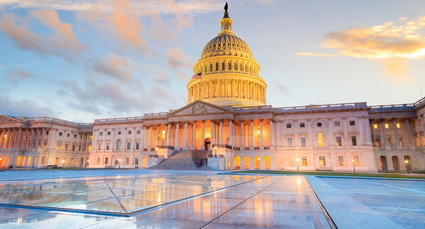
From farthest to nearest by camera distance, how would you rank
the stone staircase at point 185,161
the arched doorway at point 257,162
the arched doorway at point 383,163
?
the arched doorway at point 257,162, the arched doorway at point 383,163, the stone staircase at point 185,161

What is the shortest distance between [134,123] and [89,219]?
8085cm

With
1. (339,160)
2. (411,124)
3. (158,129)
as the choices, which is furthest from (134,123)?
(411,124)

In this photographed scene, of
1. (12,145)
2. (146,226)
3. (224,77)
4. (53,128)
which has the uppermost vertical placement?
(224,77)

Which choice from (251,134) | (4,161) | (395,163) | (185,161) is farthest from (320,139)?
(4,161)

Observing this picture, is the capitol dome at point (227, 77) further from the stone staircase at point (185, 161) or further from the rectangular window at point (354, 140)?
the rectangular window at point (354, 140)

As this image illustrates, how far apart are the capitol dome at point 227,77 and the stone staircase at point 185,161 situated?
24364 millimetres

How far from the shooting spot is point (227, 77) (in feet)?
279

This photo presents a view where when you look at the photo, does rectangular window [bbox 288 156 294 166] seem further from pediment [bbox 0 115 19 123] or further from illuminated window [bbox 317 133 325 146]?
pediment [bbox 0 115 19 123]

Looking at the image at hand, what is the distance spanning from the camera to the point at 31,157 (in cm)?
8056

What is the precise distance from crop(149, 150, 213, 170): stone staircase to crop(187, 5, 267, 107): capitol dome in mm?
24364

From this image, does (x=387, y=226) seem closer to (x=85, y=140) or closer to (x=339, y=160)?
(x=339, y=160)

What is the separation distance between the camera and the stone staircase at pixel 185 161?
51.2m

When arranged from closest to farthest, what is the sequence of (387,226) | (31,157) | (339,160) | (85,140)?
(387,226) → (339,160) → (31,157) → (85,140)

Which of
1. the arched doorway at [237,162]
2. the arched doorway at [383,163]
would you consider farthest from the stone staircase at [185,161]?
the arched doorway at [383,163]
